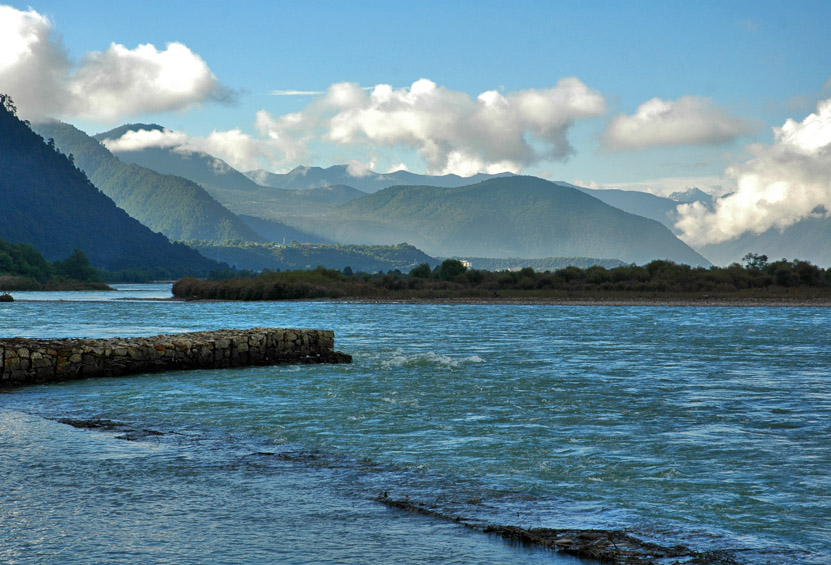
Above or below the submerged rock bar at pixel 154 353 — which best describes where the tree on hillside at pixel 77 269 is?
above

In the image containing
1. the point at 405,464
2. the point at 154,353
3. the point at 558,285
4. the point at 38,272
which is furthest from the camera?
the point at 38,272

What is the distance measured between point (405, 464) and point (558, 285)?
11768cm

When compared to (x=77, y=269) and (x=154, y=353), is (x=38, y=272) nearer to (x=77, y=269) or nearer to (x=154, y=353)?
(x=77, y=269)

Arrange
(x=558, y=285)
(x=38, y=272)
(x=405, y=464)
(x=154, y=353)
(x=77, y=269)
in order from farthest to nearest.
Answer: (x=77, y=269) → (x=38, y=272) → (x=558, y=285) → (x=154, y=353) → (x=405, y=464)

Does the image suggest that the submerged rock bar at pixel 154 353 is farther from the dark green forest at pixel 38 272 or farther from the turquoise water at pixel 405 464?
the dark green forest at pixel 38 272

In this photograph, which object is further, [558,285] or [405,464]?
[558,285]

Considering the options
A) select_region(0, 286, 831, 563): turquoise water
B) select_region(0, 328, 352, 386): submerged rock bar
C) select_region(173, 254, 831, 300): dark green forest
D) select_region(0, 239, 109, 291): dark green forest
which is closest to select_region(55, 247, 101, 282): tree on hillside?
select_region(0, 239, 109, 291): dark green forest

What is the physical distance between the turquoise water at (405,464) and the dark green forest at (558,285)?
9481 cm

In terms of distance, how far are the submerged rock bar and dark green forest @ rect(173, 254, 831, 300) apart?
288 ft

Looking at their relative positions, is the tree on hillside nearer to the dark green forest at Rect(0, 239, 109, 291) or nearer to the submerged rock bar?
the dark green forest at Rect(0, 239, 109, 291)

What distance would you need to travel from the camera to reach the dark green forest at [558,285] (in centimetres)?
11756

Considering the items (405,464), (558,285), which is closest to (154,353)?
(405,464)

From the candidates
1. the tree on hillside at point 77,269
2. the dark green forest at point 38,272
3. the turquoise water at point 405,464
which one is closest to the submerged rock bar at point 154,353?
the turquoise water at point 405,464

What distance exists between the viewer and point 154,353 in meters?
28.2
